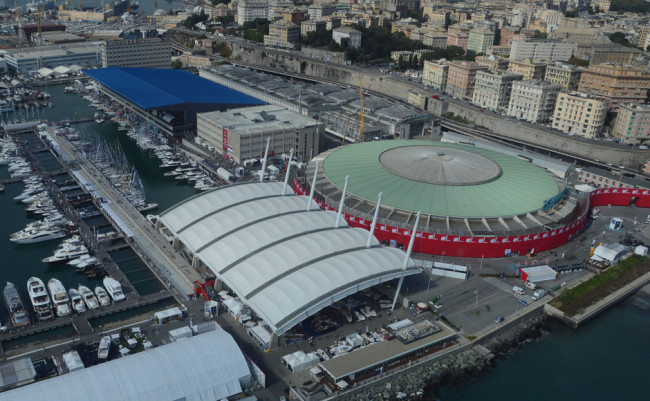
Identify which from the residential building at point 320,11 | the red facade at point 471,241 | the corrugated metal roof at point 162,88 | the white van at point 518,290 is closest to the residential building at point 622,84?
the red facade at point 471,241

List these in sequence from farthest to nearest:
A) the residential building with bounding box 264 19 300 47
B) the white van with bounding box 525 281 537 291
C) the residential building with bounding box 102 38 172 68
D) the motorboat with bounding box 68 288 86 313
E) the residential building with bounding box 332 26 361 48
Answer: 1. the residential building with bounding box 264 19 300 47
2. the residential building with bounding box 332 26 361 48
3. the residential building with bounding box 102 38 172 68
4. the white van with bounding box 525 281 537 291
5. the motorboat with bounding box 68 288 86 313

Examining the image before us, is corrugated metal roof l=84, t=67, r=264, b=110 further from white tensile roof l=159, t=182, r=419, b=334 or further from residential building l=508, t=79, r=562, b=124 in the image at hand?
residential building l=508, t=79, r=562, b=124

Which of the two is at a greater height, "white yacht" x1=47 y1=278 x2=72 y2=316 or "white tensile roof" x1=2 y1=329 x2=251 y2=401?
"white tensile roof" x1=2 y1=329 x2=251 y2=401

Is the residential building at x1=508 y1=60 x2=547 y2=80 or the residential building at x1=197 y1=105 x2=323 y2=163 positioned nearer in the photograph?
the residential building at x1=197 y1=105 x2=323 y2=163

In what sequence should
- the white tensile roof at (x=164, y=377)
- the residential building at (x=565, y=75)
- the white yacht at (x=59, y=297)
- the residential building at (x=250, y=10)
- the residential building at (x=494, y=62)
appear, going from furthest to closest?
the residential building at (x=250, y=10) → the residential building at (x=494, y=62) → the residential building at (x=565, y=75) → the white yacht at (x=59, y=297) → the white tensile roof at (x=164, y=377)

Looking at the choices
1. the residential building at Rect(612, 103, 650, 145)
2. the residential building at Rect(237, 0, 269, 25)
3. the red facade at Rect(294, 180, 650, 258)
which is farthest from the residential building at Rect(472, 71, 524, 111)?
the residential building at Rect(237, 0, 269, 25)

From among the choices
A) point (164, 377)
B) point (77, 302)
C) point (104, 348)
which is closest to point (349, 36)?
point (77, 302)

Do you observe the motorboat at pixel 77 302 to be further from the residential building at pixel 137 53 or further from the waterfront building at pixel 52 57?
the waterfront building at pixel 52 57
